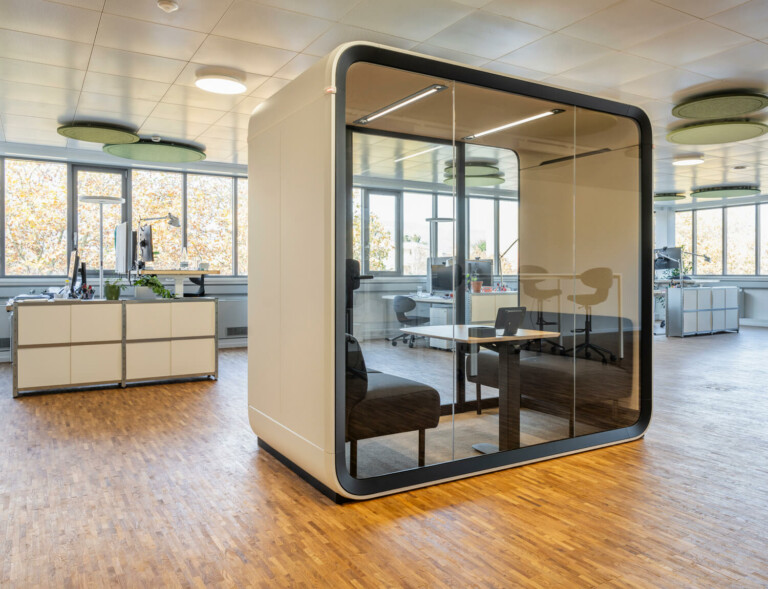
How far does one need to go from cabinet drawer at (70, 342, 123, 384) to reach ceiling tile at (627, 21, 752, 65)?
5766 mm

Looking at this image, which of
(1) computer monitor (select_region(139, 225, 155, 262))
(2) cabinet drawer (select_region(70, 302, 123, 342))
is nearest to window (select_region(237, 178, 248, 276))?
(1) computer monitor (select_region(139, 225, 155, 262))

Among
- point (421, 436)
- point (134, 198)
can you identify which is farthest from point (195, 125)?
point (421, 436)

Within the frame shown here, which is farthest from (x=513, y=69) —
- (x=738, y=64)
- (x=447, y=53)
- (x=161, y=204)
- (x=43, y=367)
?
(x=161, y=204)

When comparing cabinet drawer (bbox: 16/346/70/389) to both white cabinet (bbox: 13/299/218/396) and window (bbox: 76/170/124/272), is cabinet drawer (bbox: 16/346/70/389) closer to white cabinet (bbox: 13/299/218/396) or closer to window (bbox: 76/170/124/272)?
white cabinet (bbox: 13/299/218/396)

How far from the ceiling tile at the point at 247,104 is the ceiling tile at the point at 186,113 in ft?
0.77

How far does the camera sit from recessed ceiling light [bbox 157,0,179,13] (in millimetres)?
3883

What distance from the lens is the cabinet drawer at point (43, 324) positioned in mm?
5684

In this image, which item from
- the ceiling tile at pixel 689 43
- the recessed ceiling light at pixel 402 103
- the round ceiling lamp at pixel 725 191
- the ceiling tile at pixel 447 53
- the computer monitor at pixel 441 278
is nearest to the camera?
the recessed ceiling light at pixel 402 103

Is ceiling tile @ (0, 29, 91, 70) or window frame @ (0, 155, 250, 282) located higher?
ceiling tile @ (0, 29, 91, 70)

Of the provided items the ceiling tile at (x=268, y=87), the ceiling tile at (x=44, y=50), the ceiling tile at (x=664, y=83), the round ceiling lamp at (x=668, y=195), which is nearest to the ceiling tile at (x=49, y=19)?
the ceiling tile at (x=44, y=50)

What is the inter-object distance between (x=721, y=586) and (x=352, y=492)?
5.46ft

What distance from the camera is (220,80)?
530cm

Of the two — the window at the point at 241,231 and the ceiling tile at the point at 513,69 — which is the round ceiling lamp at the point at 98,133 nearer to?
the window at the point at 241,231

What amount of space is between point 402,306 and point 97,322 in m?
4.24
